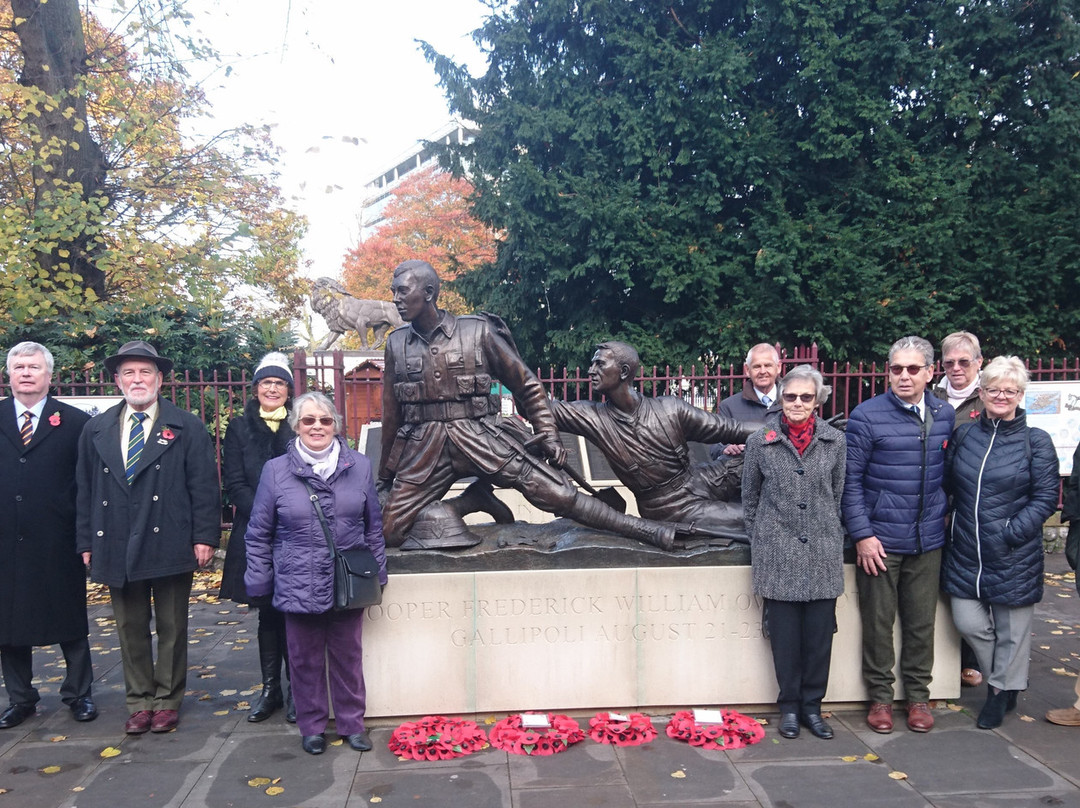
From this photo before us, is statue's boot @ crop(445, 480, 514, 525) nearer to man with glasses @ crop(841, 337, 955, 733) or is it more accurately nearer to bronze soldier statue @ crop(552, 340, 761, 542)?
bronze soldier statue @ crop(552, 340, 761, 542)

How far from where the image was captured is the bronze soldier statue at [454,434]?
14.6 feet

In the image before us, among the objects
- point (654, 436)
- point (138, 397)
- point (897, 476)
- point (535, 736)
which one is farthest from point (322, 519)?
point (897, 476)

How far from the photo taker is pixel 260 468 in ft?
14.6

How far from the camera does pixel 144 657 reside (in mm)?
4270

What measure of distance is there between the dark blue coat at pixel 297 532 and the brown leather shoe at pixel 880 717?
2.71m

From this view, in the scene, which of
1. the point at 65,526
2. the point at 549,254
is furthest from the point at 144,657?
the point at 549,254

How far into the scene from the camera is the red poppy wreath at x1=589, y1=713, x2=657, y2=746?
404 centimetres

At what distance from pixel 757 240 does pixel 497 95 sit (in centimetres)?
492

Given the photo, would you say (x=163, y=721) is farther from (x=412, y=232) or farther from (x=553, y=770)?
(x=412, y=232)

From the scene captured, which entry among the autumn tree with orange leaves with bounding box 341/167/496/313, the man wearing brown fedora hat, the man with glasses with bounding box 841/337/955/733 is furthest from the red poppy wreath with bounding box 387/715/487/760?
the autumn tree with orange leaves with bounding box 341/167/496/313

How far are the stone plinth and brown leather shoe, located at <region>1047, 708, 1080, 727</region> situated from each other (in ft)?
1.82

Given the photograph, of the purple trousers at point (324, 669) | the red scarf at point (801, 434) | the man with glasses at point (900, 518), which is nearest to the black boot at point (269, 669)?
the purple trousers at point (324, 669)

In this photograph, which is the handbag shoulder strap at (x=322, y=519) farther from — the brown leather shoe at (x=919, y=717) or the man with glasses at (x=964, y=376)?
the man with glasses at (x=964, y=376)

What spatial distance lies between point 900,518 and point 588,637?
169 cm
